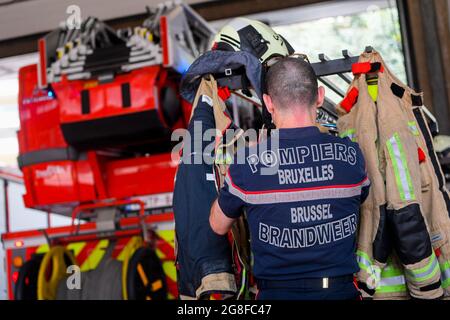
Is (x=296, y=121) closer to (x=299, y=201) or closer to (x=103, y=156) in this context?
(x=299, y=201)

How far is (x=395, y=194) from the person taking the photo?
237 cm

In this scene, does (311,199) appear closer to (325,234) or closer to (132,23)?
(325,234)

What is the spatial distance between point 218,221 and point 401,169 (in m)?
0.71

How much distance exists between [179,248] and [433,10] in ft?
14.0

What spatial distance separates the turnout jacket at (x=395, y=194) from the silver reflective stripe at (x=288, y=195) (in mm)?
341

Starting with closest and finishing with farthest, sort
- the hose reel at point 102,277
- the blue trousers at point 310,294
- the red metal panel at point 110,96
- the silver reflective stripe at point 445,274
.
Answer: the blue trousers at point 310,294, the silver reflective stripe at point 445,274, the hose reel at point 102,277, the red metal panel at point 110,96

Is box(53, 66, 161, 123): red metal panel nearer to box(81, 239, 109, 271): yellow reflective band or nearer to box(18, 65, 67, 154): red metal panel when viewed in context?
box(18, 65, 67, 154): red metal panel

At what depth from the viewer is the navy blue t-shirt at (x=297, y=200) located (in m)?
2.07

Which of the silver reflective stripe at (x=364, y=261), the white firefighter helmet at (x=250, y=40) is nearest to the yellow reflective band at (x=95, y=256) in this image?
the white firefighter helmet at (x=250, y=40)

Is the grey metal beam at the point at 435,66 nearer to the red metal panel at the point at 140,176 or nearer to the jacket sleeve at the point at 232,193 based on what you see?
the red metal panel at the point at 140,176

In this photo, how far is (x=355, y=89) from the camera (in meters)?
2.64

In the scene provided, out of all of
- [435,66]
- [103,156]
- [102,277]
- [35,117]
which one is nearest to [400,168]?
[102,277]
